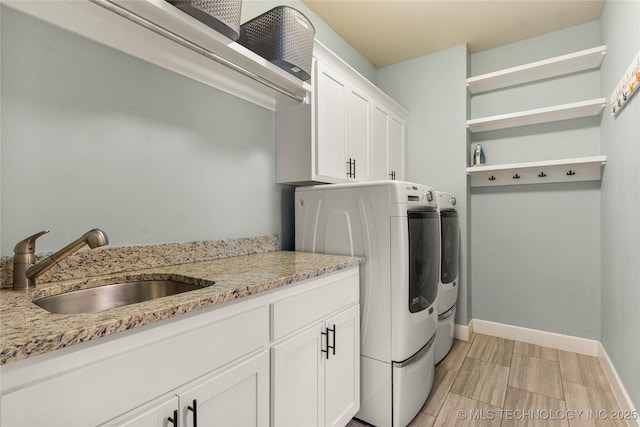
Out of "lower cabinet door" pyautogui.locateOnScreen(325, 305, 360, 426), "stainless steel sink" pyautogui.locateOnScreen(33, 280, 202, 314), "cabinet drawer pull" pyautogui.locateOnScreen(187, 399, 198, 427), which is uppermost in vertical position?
"stainless steel sink" pyautogui.locateOnScreen(33, 280, 202, 314)

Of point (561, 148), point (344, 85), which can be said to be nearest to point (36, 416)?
point (344, 85)

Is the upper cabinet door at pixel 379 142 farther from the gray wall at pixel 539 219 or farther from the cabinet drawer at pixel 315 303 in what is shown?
the cabinet drawer at pixel 315 303

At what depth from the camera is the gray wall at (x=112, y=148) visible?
1.09 meters

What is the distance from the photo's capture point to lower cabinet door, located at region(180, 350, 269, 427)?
2.99 feet

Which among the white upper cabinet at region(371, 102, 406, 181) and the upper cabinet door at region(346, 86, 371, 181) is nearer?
the upper cabinet door at region(346, 86, 371, 181)

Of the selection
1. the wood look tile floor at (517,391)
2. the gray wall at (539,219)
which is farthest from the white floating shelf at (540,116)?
the wood look tile floor at (517,391)

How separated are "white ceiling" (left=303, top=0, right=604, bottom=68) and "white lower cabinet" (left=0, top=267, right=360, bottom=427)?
211 centimetres

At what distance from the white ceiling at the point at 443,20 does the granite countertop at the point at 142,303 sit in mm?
2021

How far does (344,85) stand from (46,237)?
1.90 meters

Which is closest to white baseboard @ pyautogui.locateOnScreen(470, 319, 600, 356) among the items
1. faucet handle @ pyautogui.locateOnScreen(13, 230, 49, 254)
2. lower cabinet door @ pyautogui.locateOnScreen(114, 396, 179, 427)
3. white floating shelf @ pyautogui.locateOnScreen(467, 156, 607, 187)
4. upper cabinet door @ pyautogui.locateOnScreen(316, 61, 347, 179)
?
white floating shelf @ pyautogui.locateOnScreen(467, 156, 607, 187)

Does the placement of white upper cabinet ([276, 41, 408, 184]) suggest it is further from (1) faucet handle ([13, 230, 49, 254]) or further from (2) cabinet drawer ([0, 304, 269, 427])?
(1) faucet handle ([13, 230, 49, 254])

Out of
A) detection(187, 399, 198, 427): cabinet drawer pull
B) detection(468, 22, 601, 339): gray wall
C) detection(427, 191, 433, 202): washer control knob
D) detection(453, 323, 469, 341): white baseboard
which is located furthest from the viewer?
detection(453, 323, 469, 341): white baseboard

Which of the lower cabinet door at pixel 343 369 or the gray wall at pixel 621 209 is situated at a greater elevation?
the gray wall at pixel 621 209

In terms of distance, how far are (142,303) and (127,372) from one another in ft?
0.56
